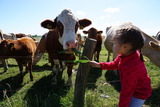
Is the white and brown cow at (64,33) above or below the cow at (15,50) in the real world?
above

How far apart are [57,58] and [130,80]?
3.67 meters

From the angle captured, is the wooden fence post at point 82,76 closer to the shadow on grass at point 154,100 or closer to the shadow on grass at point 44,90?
the shadow on grass at point 44,90

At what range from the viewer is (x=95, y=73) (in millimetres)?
6270

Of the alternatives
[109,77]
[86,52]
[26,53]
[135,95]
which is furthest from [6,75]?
[135,95]

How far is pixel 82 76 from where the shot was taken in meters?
2.44

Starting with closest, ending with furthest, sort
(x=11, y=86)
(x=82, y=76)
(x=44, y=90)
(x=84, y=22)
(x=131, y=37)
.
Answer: (x=131, y=37) → (x=82, y=76) → (x=44, y=90) → (x=84, y=22) → (x=11, y=86)

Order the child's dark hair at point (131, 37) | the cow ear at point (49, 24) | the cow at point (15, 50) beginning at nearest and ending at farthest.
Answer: the child's dark hair at point (131, 37) < the cow ear at point (49, 24) < the cow at point (15, 50)

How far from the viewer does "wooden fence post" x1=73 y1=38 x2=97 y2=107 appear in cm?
228

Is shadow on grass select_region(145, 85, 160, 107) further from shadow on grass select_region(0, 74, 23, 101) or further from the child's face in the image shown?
shadow on grass select_region(0, 74, 23, 101)

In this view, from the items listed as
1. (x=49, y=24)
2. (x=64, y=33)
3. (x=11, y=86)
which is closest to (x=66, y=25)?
(x=64, y=33)

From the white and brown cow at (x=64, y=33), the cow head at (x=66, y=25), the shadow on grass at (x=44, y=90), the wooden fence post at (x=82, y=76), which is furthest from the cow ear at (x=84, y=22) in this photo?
the wooden fence post at (x=82, y=76)

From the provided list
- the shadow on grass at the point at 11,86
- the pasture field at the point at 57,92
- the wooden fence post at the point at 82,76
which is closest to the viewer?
the wooden fence post at the point at 82,76

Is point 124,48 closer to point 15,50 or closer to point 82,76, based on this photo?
point 82,76

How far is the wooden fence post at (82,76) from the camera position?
7.49 ft
